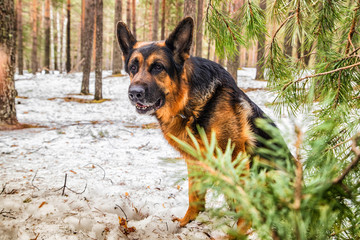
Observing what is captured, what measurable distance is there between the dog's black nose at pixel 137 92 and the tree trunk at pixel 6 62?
14.7 ft

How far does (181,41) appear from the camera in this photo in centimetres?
260

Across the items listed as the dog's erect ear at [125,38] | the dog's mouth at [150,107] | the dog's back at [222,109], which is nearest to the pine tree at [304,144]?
the dog's back at [222,109]

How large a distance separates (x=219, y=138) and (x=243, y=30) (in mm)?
1079

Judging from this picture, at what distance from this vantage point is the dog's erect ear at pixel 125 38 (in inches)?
113

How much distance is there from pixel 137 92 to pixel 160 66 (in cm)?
45

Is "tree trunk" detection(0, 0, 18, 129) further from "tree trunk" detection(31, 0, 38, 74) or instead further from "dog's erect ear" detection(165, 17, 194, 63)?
"tree trunk" detection(31, 0, 38, 74)

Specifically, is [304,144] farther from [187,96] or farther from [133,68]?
[133,68]

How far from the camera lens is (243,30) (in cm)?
215

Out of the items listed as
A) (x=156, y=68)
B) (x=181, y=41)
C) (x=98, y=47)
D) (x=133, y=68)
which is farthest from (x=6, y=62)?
(x=98, y=47)

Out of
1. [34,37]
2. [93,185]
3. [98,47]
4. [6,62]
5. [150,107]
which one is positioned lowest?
[93,185]

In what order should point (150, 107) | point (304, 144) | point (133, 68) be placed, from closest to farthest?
point (304, 144), point (150, 107), point (133, 68)

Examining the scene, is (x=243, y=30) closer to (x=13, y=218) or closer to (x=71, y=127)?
(x=13, y=218)

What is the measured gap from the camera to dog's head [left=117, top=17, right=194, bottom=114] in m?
2.48

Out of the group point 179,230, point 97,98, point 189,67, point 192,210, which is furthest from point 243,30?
point 97,98
